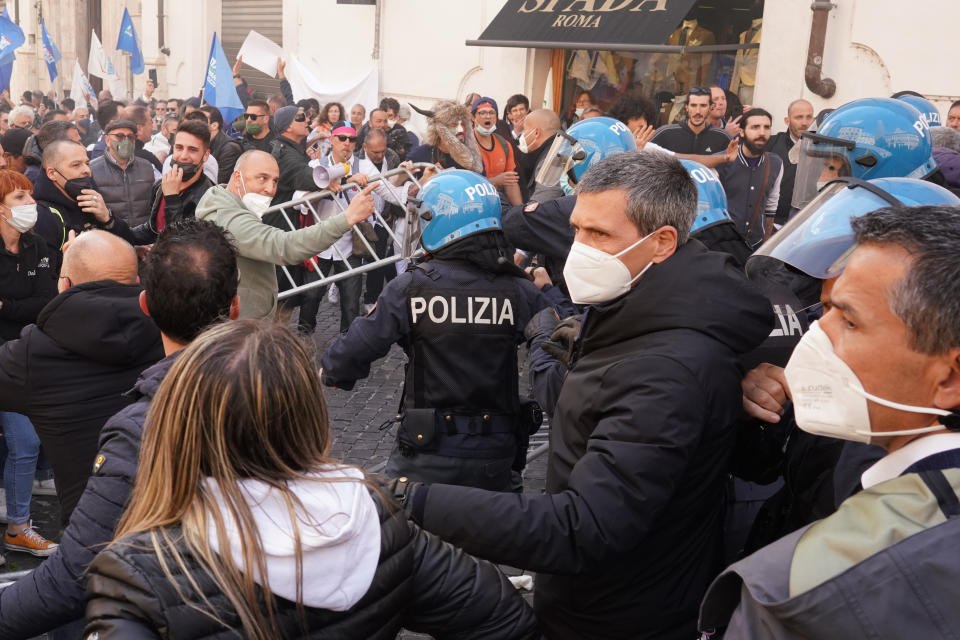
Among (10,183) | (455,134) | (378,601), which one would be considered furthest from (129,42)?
(378,601)

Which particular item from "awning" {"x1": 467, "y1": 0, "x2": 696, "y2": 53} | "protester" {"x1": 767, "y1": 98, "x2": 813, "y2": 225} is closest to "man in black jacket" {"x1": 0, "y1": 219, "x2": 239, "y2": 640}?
"protester" {"x1": 767, "y1": 98, "x2": 813, "y2": 225}

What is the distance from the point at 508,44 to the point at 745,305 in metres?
13.3

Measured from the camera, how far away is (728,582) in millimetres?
1453

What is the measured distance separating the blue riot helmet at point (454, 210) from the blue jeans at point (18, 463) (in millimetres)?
2435

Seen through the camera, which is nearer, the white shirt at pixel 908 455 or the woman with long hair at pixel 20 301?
the white shirt at pixel 908 455

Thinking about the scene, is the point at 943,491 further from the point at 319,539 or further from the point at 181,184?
the point at 181,184

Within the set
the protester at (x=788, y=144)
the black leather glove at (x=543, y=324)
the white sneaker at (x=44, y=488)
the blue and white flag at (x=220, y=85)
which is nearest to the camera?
the black leather glove at (x=543, y=324)

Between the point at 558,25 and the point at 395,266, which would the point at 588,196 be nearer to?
the point at 395,266

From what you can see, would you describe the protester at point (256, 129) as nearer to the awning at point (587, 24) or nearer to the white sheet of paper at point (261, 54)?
the awning at point (587, 24)

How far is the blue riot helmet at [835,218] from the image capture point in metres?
2.26

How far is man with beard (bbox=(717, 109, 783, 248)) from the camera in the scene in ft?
23.4

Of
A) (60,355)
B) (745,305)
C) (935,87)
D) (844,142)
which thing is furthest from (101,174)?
(935,87)

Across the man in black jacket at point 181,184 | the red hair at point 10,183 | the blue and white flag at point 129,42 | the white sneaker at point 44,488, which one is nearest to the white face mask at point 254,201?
the man in black jacket at point 181,184

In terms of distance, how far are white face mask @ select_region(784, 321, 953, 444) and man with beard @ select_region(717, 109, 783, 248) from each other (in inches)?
216
